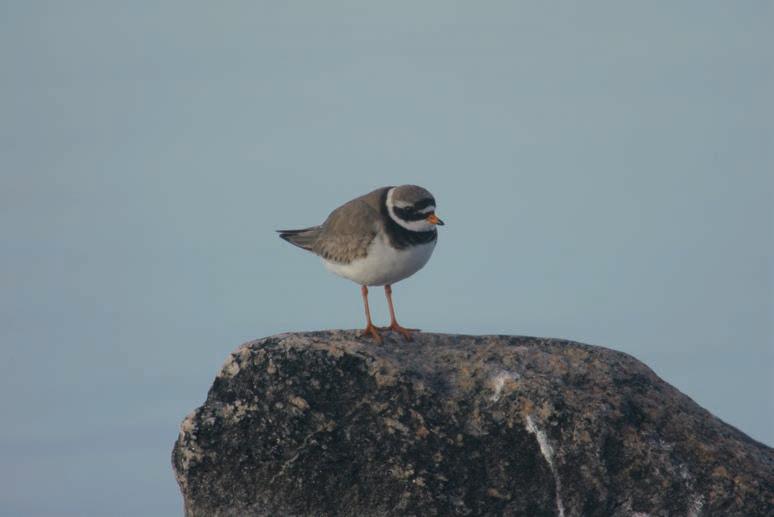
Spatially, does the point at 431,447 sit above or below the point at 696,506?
above

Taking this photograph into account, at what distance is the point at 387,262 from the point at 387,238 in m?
0.35

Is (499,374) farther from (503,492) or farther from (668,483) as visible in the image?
(668,483)

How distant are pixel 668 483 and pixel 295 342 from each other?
4.94m

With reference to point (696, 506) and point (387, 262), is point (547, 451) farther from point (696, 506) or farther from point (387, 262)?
point (387, 262)

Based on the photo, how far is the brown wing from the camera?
16844mm

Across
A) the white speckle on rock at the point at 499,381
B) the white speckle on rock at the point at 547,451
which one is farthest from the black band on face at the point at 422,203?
the white speckle on rock at the point at 547,451

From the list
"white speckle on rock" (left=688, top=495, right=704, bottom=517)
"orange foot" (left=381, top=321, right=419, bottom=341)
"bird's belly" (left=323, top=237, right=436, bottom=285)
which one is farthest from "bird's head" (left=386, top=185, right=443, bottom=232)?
"white speckle on rock" (left=688, top=495, right=704, bottom=517)

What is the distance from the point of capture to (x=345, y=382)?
13930 mm

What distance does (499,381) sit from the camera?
14125 mm

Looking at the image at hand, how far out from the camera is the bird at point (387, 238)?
16.6 meters

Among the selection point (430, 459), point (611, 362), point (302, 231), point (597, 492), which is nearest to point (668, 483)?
point (597, 492)

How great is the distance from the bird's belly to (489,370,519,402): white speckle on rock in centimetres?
298

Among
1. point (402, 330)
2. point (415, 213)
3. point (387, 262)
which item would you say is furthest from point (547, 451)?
point (415, 213)

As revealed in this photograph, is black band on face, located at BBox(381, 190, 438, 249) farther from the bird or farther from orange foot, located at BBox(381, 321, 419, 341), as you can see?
orange foot, located at BBox(381, 321, 419, 341)
